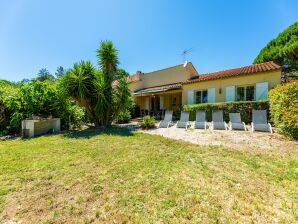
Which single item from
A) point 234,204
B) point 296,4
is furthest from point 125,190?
point 296,4

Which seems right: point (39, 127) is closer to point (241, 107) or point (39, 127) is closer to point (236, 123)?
point (236, 123)

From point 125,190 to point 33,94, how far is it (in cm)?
1233

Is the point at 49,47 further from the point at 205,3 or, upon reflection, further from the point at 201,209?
the point at 201,209

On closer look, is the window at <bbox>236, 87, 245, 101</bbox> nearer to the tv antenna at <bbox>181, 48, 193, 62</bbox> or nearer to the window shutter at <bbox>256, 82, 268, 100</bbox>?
the window shutter at <bbox>256, 82, 268, 100</bbox>

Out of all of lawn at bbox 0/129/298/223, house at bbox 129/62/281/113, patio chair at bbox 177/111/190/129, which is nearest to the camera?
lawn at bbox 0/129/298/223

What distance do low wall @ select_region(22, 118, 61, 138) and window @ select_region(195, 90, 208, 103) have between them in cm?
1445

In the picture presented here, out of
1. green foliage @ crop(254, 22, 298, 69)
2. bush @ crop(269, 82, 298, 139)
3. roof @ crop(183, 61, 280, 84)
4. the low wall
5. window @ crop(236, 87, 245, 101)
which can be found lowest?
the low wall

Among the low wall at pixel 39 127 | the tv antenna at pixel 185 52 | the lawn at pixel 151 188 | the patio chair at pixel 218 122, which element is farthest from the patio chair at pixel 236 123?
the tv antenna at pixel 185 52

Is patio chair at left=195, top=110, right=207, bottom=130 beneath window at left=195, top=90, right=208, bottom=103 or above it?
beneath

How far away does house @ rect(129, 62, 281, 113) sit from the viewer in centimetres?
1439

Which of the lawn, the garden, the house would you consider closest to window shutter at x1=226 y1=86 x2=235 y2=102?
the house

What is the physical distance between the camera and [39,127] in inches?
444

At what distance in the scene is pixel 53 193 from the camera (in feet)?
11.7

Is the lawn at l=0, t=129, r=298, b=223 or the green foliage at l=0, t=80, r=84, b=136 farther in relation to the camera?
the green foliage at l=0, t=80, r=84, b=136
